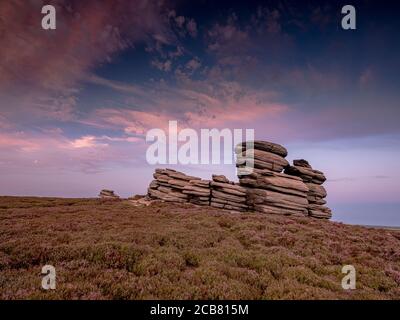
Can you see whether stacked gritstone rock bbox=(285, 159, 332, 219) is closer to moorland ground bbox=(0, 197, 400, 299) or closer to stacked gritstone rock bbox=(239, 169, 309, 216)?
stacked gritstone rock bbox=(239, 169, 309, 216)

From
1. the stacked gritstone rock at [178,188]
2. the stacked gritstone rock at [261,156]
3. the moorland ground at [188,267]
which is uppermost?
the stacked gritstone rock at [261,156]

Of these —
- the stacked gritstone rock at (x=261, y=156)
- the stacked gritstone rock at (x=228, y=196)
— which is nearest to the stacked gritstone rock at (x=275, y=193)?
the stacked gritstone rock at (x=228, y=196)

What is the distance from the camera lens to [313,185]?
141ft

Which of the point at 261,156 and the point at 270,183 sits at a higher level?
the point at 261,156

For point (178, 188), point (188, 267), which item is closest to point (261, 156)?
point (178, 188)

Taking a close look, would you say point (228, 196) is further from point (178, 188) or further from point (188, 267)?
point (188, 267)

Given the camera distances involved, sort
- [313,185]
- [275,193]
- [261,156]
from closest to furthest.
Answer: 1. [275,193]
2. [261,156]
3. [313,185]

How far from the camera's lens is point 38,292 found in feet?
25.4

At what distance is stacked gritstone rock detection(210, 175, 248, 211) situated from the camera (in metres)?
39.2

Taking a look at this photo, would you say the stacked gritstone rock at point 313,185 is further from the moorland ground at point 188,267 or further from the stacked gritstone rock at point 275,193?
the moorland ground at point 188,267

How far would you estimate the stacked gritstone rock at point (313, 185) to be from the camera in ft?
132

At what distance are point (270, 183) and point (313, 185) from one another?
9760 millimetres

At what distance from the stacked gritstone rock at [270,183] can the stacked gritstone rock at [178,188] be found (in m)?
6.45
